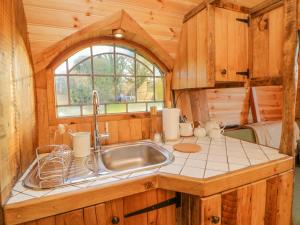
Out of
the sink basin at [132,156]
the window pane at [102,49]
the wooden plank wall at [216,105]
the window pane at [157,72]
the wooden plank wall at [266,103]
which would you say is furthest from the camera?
the wooden plank wall at [266,103]

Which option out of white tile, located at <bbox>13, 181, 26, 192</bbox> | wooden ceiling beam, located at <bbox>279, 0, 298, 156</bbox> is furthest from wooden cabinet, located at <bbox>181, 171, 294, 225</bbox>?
white tile, located at <bbox>13, 181, 26, 192</bbox>

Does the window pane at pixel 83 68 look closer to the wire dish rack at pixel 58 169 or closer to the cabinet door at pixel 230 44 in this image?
the wire dish rack at pixel 58 169

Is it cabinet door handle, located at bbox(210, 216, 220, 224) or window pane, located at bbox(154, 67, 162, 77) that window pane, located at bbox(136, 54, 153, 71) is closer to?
window pane, located at bbox(154, 67, 162, 77)

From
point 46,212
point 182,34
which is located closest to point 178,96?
point 182,34

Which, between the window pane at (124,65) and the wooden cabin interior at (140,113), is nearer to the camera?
the wooden cabin interior at (140,113)

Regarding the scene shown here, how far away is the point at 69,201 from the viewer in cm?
79

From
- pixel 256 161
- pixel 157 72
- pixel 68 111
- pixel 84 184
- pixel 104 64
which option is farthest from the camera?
pixel 157 72

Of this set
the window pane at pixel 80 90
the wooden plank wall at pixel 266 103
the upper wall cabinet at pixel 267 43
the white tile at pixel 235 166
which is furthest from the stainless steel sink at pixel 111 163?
the wooden plank wall at pixel 266 103

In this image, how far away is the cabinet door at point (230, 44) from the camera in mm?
1392

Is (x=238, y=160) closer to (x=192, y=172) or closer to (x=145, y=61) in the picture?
(x=192, y=172)

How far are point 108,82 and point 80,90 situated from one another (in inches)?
9.4

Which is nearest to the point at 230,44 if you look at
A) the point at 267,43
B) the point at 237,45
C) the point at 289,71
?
the point at 237,45

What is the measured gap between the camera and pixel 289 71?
3.82 feet

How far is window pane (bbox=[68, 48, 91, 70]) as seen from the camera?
1464 millimetres
